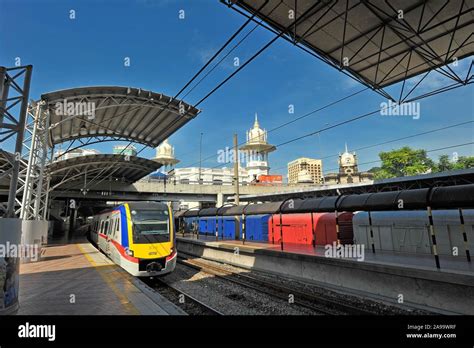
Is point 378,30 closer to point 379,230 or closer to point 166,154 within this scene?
point 379,230

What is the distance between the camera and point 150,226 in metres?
11.8

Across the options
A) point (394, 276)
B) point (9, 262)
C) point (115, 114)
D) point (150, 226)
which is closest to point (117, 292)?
point (9, 262)

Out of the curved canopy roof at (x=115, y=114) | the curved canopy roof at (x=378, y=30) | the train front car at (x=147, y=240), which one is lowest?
the train front car at (x=147, y=240)

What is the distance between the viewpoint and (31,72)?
6672 mm

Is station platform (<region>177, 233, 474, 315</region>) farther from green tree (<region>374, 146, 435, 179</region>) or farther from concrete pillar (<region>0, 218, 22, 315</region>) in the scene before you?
green tree (<region>374, 146, 435, 179</region>)

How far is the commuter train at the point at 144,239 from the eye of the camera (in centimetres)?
1086

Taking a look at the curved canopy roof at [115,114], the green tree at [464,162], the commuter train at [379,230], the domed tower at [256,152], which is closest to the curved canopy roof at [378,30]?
the commuter train at [379,230]

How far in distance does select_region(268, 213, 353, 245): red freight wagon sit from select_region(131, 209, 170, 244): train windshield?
804 cm

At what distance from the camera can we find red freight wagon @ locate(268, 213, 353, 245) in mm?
14703

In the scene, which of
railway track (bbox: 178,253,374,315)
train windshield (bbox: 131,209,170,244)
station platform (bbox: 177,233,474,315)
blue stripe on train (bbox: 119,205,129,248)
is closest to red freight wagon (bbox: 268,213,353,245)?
station platform (bbox: 177,233,474,315)

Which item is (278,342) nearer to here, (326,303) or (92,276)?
(326,303)

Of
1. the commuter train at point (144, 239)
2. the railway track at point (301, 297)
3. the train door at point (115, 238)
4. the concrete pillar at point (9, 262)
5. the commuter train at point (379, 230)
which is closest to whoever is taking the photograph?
the concrete pillar at point (9, 262)

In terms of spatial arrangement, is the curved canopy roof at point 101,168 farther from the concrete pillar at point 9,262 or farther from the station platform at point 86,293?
the concrete pillar at point 9,262

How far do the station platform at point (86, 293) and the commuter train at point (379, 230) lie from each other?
7.62 meters
